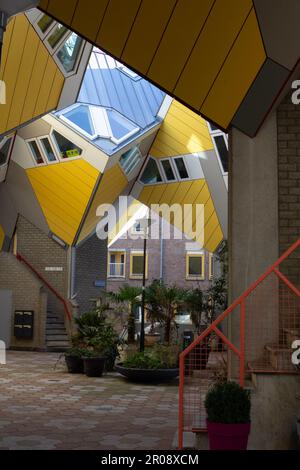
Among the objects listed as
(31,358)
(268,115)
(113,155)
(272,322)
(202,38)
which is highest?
(113,155)

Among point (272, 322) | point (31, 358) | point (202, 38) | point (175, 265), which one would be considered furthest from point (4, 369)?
point (175, 265)

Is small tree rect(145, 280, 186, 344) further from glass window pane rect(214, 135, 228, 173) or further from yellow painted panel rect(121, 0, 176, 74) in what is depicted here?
yellow painted panel rect(121, 0, 176, 74)

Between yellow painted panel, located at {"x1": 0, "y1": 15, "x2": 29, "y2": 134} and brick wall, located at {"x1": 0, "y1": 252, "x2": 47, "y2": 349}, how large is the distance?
9.59 meters

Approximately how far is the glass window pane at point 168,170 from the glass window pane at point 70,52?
814cm

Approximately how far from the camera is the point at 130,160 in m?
23.1

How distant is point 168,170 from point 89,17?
1549cm

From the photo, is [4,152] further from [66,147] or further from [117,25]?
[117,25]

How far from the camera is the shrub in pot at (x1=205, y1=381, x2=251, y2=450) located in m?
6.08

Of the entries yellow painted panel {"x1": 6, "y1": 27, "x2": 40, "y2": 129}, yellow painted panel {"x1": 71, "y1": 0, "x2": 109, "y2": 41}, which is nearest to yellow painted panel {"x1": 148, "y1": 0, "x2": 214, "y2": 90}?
yellow painted panel {"x1": 71, "y1": 0, "x2": 109, "y2": 41}

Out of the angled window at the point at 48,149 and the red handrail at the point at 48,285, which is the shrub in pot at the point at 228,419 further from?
the red handrail at the point at 48,285

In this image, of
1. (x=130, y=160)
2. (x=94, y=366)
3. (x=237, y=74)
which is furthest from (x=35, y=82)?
(x=130, y=160)

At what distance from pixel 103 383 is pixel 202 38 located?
28.1 feet
